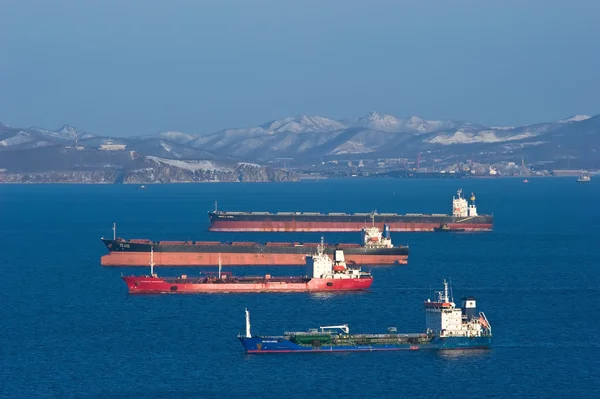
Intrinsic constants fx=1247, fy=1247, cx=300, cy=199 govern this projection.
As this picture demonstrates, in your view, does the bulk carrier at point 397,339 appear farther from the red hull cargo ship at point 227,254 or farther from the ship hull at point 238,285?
the red hull cargo ship at point 227,254

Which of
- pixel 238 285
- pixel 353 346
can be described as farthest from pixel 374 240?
pixel 353 346

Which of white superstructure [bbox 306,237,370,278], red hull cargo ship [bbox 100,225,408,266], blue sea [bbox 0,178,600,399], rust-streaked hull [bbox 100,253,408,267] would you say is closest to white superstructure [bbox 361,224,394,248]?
red hull cargo ship [bbox 100,225,408,266]

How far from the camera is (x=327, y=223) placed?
124m

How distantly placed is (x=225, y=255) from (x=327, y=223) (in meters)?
38.1

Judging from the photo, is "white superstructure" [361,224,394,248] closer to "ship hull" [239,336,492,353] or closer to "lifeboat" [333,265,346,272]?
"lifeboat" [333,265,346,272]

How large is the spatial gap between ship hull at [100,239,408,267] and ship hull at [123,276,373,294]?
50.3 feet

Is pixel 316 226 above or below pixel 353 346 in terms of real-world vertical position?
above

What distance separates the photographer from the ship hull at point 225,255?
86938 millimetres

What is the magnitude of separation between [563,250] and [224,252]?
28639 millimetres

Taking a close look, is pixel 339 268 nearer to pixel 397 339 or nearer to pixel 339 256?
pixel 339 256

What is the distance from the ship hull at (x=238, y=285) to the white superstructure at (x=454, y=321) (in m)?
17.1

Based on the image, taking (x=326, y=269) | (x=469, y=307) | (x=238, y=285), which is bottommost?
(x=469, y=307)

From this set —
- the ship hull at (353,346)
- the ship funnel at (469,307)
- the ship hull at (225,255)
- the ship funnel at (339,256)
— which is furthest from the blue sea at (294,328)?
the ship funnel at (339,256)

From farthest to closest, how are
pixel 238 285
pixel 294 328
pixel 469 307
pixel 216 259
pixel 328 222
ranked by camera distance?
pixel 328 222, pixel 216 259, pixel 238 285, pixel 294 328, pixel 469 307
